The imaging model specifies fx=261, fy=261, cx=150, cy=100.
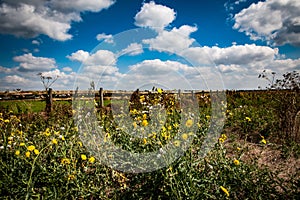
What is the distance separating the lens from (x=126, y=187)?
2.83 meters

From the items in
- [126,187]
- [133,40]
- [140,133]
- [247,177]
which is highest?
[133,40]

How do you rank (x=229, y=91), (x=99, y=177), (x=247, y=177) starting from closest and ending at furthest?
(x=247, y=177)
(x=99, y=177)
(x=229, y=91)

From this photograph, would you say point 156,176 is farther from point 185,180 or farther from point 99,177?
point 99,177

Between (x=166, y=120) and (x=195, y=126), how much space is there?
1.78 feet

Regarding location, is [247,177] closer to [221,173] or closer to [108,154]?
[221,173]

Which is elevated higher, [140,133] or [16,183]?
[140,133]

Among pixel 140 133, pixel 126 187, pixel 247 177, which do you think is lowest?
pixel 126 187

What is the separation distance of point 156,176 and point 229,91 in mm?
14226

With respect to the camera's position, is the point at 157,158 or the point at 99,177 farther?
the point at 99,177

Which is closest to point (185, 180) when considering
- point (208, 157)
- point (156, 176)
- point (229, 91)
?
point (156, 176)

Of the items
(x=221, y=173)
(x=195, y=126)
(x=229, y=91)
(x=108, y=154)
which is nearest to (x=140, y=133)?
(x=108, y=154)

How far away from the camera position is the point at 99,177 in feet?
10.3

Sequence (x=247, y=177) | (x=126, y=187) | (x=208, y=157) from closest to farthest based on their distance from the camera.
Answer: (x=247, y=177), (x=126, y=187), (x=208, y=157)

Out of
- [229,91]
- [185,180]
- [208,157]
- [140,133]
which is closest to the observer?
[185,180]
